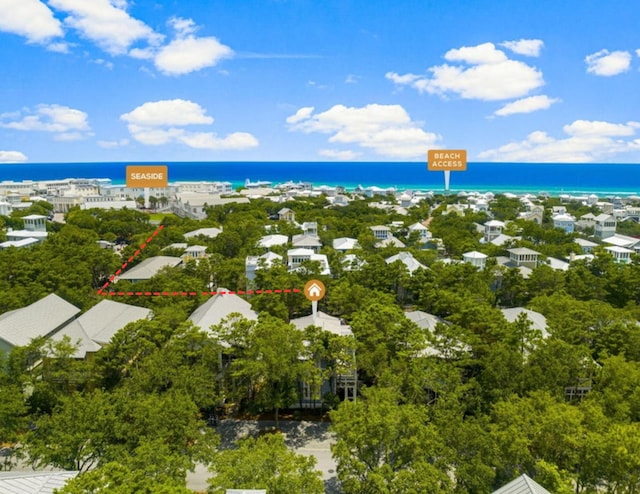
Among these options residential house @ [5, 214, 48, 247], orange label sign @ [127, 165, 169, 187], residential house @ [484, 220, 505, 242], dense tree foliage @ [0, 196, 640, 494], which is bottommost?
dense tree foliage @ [0, 196, 640, 494]

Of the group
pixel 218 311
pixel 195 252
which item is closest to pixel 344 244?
pixel 195 252

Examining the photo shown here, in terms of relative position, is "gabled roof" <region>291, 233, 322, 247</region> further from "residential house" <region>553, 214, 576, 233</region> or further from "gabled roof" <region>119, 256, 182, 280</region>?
"residential house" <region>553, 214, 576, 233</region>

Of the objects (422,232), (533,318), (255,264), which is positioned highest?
(422,232)

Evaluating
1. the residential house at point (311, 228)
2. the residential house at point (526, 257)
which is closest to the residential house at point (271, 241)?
the residential house at point (311, 228)

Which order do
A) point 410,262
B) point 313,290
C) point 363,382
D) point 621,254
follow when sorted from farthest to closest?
point 621,254 < point 410,262 < point 313,290 < point 363,382

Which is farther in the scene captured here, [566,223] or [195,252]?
[566,223]

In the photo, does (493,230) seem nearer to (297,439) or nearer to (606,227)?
(606,227)

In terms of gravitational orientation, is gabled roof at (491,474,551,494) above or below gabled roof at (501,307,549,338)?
below

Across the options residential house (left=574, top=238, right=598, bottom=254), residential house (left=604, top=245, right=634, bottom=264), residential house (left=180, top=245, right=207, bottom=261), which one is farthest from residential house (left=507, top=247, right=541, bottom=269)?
residential house (left=180, top=245, right=207, bottom=261)
